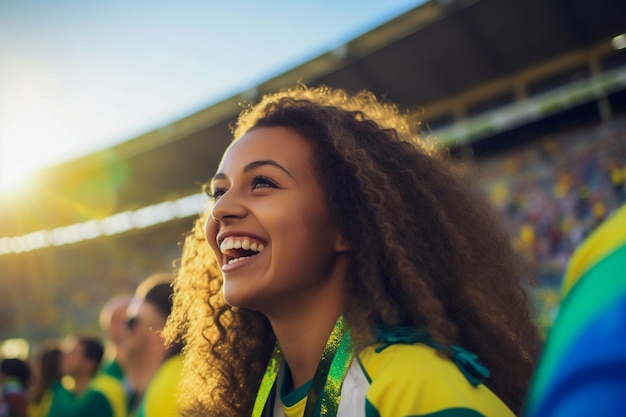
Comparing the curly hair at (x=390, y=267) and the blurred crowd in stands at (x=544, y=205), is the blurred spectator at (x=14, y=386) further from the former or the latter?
the curly hair at (x=390, y=267)

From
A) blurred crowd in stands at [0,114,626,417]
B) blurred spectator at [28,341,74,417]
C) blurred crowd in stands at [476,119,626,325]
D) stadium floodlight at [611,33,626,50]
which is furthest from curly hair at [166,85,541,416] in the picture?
stadium floodlight at [611,33,626,50]

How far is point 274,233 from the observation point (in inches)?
62.1

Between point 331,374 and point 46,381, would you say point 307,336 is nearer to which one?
point 331,374

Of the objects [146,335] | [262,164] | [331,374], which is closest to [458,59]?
[146,335]

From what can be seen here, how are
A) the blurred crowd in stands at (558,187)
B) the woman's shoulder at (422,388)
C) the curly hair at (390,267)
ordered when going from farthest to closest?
the blurred crowd in stands at (558,187)
the curly hair at (390,267)
the woman's shoulder at (422,388)

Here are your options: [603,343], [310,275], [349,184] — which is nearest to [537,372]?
[603,343]

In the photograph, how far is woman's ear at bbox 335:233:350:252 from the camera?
1.65 meters

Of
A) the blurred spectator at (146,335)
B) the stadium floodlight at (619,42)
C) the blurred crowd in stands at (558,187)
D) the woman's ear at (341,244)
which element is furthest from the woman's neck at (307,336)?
the stadium floodlight at (619,42)

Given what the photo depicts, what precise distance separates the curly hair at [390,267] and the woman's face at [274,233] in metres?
0.06

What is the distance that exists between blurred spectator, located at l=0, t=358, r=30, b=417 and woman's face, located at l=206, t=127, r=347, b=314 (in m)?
4.76

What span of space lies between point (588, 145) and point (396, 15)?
11.2 feet

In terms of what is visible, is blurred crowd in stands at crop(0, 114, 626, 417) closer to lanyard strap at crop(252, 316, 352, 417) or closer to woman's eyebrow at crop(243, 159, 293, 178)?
woman's eyebrow at crop(243, 159, 293, 178)

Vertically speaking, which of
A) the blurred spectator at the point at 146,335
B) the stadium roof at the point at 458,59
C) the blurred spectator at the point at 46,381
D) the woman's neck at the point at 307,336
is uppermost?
the stadium roof at the point at 458,59

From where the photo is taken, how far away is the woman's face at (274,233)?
1570 millimetres
